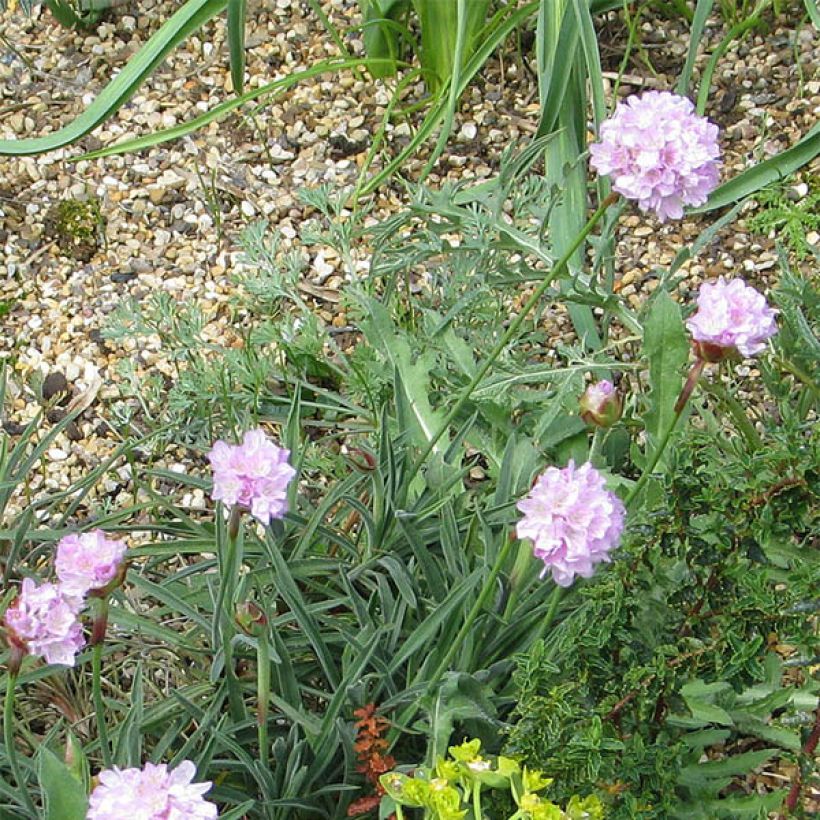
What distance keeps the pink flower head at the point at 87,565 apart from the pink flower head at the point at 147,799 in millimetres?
168

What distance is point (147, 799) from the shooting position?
3.10 ft

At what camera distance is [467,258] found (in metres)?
2.05

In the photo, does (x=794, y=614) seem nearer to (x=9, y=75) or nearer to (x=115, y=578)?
(x=115, y=578)

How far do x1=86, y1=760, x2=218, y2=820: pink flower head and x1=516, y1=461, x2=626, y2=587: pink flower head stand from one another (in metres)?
0.33

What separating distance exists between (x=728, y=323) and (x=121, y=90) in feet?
3.91

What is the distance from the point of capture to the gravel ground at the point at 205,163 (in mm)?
2295

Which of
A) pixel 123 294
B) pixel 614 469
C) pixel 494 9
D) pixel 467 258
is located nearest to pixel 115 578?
pixel 614 469

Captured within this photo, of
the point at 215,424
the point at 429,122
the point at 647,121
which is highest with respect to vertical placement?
the point at 647,121

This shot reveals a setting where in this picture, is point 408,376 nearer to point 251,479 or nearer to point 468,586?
point 468,586

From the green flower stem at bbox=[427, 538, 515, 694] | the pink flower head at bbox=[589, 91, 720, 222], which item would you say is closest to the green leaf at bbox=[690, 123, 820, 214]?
the pink flower head at bbox=[589, 91, 720, 222]

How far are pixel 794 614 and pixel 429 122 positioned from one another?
139 centimetres

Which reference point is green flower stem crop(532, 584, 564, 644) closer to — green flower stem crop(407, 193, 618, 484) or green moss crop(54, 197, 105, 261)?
green flower stem crop(407, 193, 618, 484)

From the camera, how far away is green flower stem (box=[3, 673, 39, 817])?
1.08 metres

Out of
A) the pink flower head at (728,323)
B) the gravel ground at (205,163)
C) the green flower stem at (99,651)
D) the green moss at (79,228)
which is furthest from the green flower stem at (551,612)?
the green moss at (79,228)
